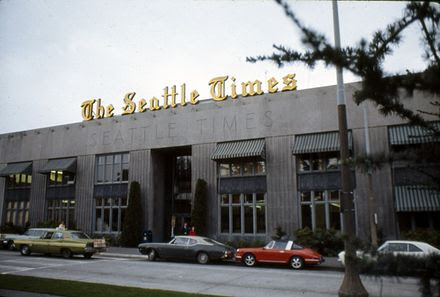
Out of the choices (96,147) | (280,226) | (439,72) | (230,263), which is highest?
(96,147)

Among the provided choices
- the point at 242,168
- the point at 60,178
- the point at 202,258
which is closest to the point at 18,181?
the point at 60,178

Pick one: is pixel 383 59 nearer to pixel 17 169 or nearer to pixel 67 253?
pixel 67 253

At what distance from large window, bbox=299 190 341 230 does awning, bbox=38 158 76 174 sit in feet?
65.1

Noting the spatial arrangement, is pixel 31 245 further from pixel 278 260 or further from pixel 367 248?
pixel 367 248

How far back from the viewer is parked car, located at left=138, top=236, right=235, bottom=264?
65.3ft

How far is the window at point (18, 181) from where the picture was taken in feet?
123

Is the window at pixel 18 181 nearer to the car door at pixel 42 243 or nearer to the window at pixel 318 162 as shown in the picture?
the car door at pixel 42 243

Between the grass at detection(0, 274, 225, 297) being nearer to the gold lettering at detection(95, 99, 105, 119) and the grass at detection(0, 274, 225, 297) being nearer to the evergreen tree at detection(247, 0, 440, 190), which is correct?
the evergreen tree at detection(247, 0, 440, 190)

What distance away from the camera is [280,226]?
81.1 ft

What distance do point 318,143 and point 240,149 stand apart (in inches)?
207

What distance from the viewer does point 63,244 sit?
22141 mm

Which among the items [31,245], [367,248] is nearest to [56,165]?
[31,245]

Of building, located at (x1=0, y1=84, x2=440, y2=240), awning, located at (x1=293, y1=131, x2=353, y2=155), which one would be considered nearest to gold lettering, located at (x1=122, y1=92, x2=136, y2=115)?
building, located at (x1=0, y1=84, x2=440, y2=240)

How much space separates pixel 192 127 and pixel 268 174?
7.21 metres
